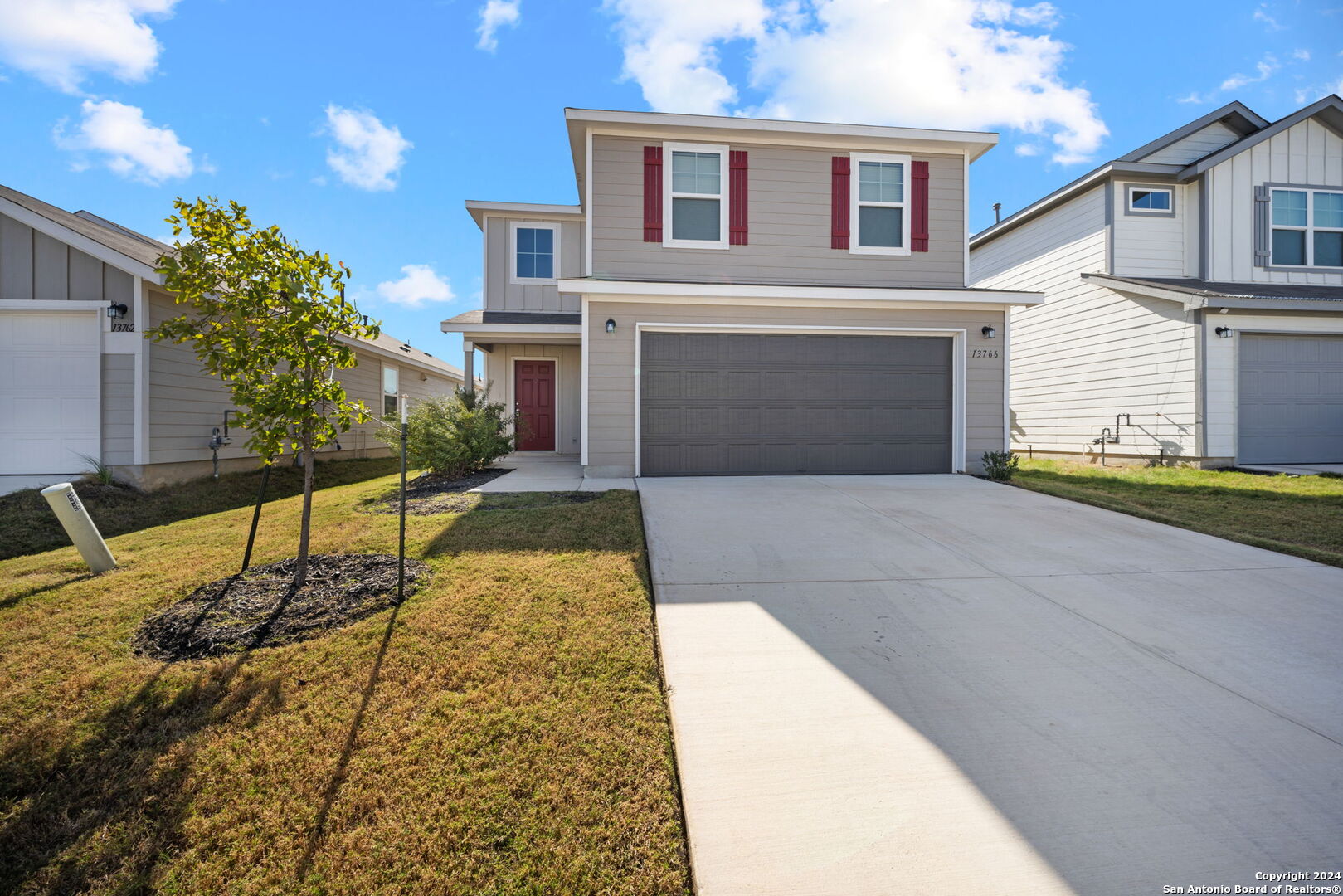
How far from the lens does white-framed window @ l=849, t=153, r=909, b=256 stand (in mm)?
9242

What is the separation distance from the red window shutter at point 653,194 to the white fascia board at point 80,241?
6.80 meters

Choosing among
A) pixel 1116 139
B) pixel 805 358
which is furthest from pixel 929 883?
pixel 1116 139

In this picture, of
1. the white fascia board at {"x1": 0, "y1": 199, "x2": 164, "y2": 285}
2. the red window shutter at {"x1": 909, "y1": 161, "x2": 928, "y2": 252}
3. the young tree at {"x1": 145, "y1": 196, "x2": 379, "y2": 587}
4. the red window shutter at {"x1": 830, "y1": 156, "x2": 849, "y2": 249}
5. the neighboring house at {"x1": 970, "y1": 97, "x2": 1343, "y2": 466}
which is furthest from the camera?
the neighboring house at {"x1": 970, "y1": 97, "x2": 1343, "y2": 466}

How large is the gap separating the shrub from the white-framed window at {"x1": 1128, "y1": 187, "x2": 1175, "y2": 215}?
7.15 metres

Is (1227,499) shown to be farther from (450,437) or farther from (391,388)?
(391,388)

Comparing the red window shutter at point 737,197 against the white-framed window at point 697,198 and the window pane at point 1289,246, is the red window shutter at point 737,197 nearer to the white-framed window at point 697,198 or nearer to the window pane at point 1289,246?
the white-framed window at point 697,198

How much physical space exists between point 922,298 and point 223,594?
8.82m

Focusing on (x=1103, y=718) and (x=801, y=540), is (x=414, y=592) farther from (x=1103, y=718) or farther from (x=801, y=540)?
(x=1103, y=718)

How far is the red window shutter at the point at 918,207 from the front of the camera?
929 centimetres

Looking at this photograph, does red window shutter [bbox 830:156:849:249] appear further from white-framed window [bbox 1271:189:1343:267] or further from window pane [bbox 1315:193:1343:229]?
window pane [bbox 1315:193:1343:229]

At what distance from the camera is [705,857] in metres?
1.80

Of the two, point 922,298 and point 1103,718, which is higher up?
point 922,298

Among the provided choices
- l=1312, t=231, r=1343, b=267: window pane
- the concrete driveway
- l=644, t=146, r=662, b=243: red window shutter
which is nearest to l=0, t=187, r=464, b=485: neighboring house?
l=644, t=146, r=662, b=243: red window shutter

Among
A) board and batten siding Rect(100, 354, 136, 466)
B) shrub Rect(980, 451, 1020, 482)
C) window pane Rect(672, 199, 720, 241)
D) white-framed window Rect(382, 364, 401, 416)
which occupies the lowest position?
shrub Rect(980, 451, 1020, 482)
